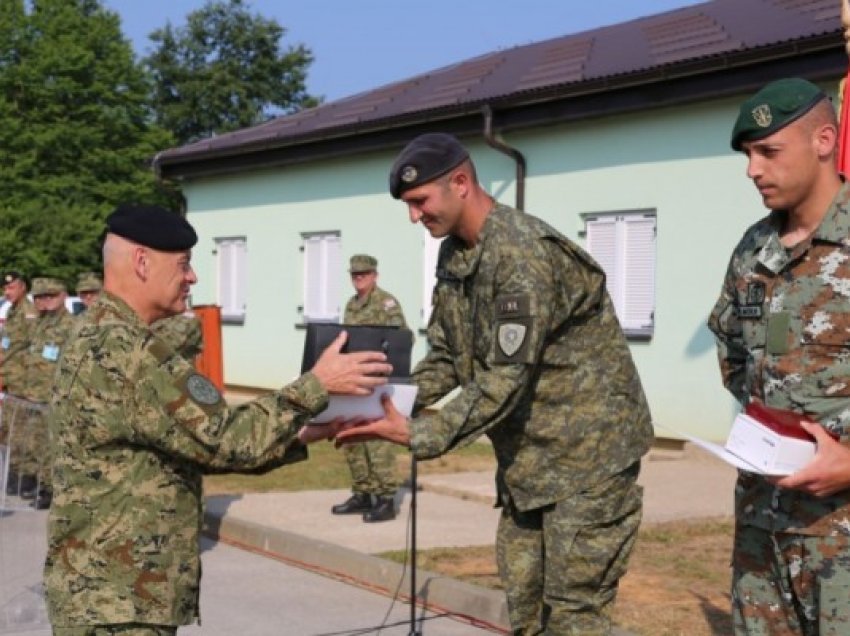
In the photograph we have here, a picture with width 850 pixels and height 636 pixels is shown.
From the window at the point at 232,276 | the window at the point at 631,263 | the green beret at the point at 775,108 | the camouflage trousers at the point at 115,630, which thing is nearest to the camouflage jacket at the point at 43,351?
Answer: the window at the point at 631,263

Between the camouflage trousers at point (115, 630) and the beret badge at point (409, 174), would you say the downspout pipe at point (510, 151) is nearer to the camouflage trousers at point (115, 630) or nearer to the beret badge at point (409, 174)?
the beret badge at point (409, 174)

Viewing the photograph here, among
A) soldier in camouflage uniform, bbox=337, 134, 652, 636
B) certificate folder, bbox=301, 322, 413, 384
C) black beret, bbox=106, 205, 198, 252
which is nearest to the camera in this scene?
black beret, bbox=106, 205, 198, 252

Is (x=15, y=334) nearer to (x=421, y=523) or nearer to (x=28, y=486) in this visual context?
(x=28, y=486)

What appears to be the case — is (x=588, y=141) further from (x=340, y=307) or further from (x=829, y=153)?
(x=829, y=153)

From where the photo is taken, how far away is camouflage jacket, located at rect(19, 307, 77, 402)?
12.5 metres

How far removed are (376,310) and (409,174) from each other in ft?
22.5

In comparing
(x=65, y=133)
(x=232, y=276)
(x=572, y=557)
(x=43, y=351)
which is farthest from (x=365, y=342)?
(x=65, y=133)

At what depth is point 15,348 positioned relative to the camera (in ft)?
44.1

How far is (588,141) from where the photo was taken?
598 inches

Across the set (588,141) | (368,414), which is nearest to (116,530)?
(368,414)

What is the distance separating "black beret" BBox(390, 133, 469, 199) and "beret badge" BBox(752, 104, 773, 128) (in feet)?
3.70

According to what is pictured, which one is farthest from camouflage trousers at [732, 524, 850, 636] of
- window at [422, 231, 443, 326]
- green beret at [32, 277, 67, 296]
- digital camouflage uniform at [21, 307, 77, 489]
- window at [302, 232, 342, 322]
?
window at [302, 232, 342, 322]

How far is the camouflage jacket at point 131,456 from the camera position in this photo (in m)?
3.58

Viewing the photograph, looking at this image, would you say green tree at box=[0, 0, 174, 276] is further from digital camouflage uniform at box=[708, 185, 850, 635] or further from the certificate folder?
digital camouflage uniform at box=[708, 185, 850, 635]
